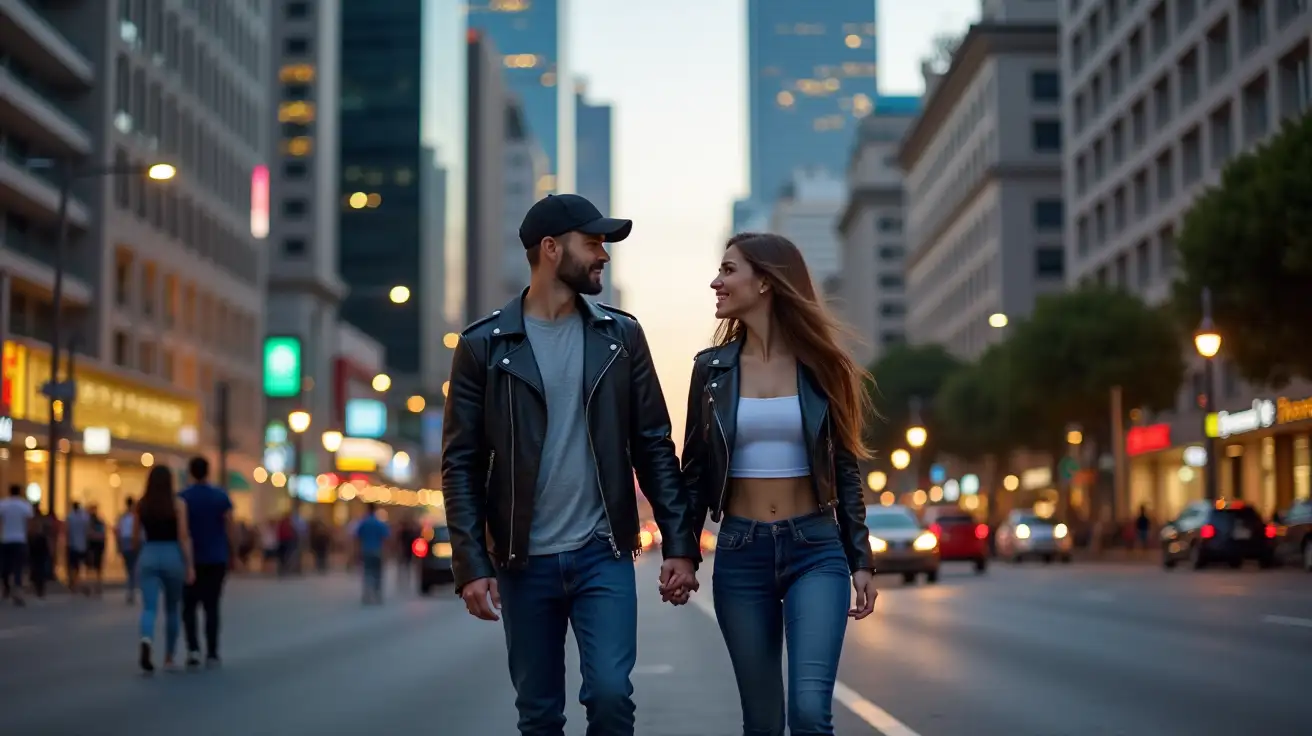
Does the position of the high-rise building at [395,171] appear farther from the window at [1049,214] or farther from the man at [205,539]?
the man at [205,539]

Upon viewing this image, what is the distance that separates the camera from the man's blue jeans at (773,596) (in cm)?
627

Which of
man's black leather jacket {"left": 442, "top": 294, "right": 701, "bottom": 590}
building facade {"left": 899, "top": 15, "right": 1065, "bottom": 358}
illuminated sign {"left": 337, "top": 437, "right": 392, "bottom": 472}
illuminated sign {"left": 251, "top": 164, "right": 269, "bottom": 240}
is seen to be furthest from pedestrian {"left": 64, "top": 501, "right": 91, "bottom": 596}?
illuminated sign {"left": 337, "top": 437, "right": 392, "bottom": 472}

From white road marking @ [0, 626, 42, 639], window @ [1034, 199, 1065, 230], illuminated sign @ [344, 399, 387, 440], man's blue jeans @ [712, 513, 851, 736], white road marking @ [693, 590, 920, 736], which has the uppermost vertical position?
window @ [1034, 199, 1065, 230]

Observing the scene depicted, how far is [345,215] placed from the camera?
149m

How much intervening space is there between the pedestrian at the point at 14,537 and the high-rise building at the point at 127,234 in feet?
28.4

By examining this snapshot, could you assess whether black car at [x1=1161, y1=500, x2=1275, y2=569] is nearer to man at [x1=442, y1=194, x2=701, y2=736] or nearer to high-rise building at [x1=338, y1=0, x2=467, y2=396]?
man at [x1=442, y1=194, x2=701, y2=736]

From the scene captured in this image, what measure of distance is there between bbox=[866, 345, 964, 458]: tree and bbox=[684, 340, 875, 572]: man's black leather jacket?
98984 millimetres

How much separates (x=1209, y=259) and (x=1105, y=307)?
24664 millimetres

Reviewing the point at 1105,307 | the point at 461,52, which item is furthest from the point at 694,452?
the point at 461,52

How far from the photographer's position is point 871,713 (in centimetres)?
1184

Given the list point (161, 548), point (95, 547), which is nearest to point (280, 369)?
point (95, 547)

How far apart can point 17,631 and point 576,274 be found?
19770mm

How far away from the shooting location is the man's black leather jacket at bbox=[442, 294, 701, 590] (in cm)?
595

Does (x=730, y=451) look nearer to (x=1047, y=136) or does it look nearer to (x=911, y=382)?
(x=1047, y=136)
